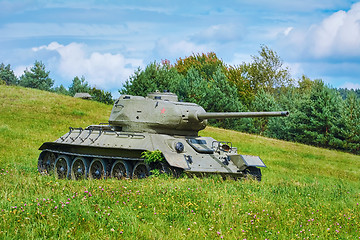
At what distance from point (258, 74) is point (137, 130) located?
49.4m

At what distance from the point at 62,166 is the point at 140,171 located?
4.36 m

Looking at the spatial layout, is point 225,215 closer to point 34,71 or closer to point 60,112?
point 60,112

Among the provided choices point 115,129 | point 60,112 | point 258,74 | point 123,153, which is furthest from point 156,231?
point 258,74

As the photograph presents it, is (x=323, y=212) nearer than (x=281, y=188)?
Yes

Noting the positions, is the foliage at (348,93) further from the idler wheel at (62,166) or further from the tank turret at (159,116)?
the idler wheel at (62,166)

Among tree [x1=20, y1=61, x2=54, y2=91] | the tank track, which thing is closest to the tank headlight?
the tank track

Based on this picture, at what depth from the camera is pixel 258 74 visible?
63.4 meters

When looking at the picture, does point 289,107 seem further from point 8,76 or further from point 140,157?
point 8,76

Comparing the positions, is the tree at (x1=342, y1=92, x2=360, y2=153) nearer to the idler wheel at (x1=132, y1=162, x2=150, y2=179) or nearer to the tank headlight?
the tank headlight

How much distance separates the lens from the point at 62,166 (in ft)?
56.9

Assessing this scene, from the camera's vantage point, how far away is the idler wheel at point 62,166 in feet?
55.2

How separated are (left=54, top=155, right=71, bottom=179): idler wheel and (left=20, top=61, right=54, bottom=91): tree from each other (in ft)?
204

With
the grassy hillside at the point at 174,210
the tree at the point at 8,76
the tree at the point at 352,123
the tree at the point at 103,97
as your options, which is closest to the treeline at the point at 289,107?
the tree at the point at 352,123

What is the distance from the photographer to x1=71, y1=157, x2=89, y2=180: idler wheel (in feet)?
51.9
